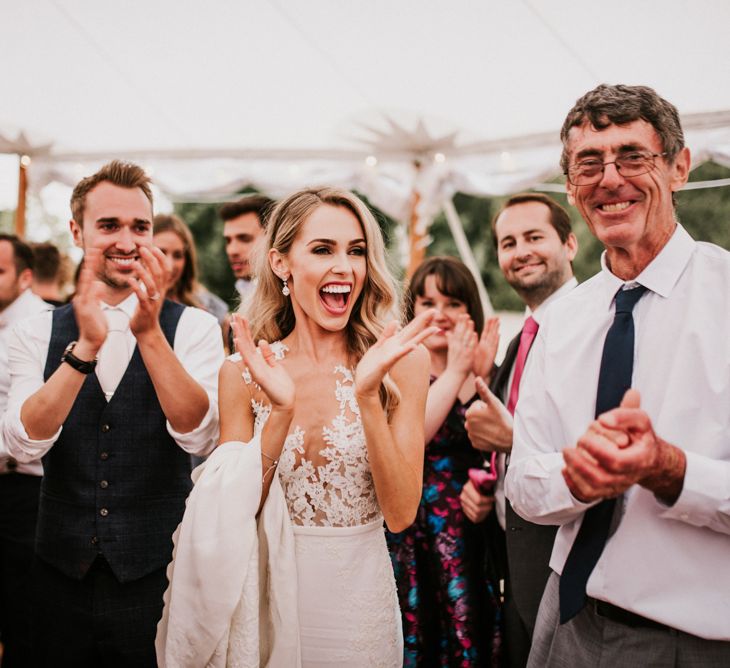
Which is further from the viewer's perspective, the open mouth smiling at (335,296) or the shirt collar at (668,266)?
the open mouth smiling at (335,296)

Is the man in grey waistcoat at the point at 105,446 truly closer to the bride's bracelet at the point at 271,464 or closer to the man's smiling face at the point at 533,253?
the bride's bracelet at the point at 271,464

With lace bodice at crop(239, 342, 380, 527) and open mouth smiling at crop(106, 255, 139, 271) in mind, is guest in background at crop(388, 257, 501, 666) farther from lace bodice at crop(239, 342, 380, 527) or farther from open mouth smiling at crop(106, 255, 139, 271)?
open mouth smiling at crop(106, 255, 139, 271)

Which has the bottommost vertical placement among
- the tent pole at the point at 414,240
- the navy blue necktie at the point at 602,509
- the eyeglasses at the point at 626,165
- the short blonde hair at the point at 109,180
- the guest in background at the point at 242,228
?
the navy blue necktie at the point at 602,509

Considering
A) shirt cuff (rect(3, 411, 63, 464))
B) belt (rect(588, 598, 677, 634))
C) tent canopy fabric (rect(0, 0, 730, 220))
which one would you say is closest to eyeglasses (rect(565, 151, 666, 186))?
belt (rect(588, 598, 677, 634))

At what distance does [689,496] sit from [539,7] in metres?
3.86

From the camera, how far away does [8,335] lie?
3.70 m

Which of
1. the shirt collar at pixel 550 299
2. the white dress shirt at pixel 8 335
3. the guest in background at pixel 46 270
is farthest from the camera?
the guest in background at pixel 46 270

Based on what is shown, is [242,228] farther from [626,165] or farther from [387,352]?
[626,165]

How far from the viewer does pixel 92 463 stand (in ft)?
7.68

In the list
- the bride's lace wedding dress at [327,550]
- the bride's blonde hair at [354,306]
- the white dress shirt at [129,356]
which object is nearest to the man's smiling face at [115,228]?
the white dress shirt at [129,356]

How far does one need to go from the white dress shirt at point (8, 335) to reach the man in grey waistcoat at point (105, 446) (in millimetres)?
833

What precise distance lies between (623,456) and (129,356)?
184 centimetres

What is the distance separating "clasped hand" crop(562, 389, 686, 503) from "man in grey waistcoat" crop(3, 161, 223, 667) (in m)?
1.35

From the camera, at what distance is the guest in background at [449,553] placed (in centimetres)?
296
